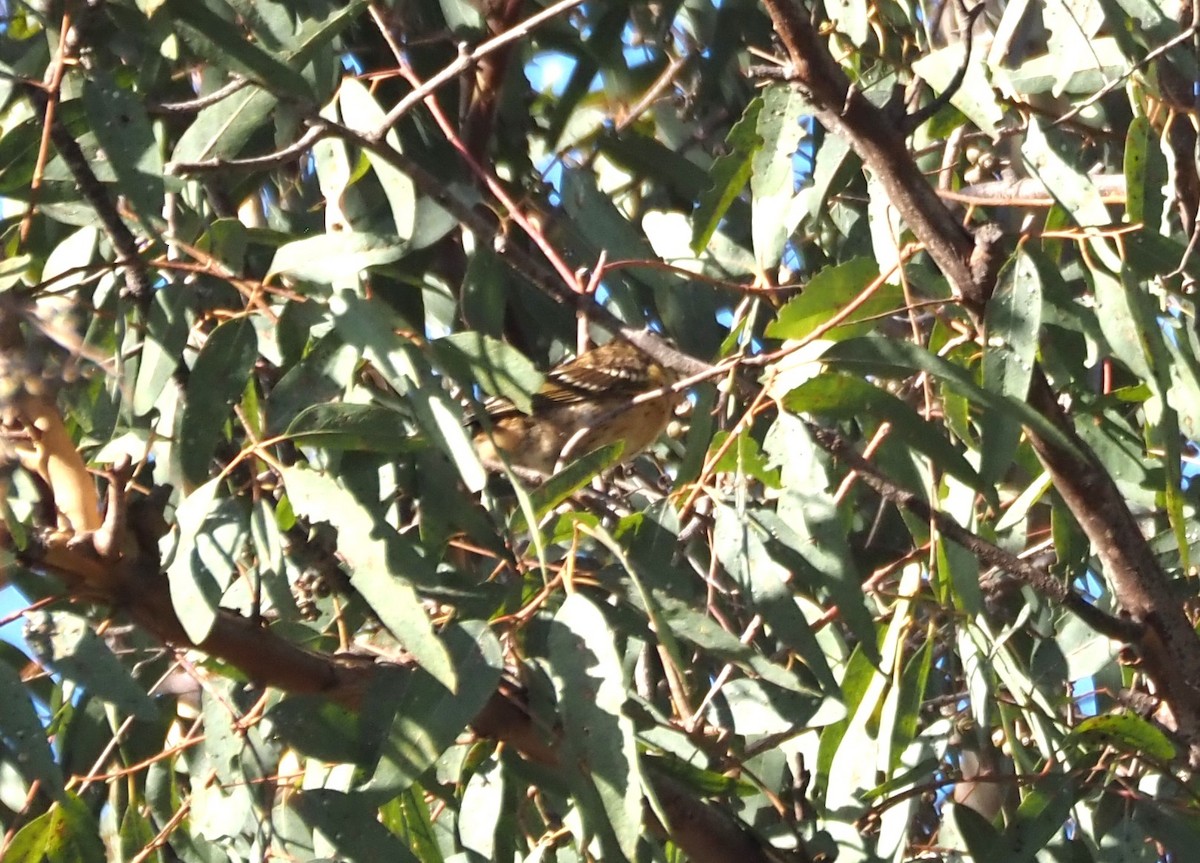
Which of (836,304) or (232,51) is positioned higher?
(232,51)

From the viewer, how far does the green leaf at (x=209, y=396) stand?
1779 mm

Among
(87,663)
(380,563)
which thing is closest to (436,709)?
(380,563)

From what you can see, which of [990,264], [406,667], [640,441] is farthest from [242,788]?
[640,441]

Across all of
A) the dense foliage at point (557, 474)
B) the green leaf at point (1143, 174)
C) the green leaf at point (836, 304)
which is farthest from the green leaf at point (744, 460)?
the green leaf at point (1143, 174)

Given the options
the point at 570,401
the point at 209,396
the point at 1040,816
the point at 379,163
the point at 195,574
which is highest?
the point at 379,163

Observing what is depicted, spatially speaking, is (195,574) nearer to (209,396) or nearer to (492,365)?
(209,396)

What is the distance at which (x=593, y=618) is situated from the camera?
5.26ft

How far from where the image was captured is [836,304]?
70.7 inches

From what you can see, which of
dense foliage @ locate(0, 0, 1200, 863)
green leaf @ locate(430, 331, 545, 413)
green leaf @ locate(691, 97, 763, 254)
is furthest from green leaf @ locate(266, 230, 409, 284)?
green leaf @ locate(691, 97, 763, 254)

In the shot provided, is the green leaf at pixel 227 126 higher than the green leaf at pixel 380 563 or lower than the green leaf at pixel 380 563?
higher

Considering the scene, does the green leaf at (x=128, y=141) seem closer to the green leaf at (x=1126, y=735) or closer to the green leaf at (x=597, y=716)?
the green leaf at (x=597, y=716)

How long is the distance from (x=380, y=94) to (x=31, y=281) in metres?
0.73

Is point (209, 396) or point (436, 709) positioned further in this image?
point (209, 396)

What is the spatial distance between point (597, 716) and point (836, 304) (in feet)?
1.80
